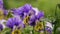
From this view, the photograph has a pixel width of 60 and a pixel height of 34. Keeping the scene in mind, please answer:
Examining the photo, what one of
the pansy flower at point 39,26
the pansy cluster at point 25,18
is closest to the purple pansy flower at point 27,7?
the pansy cluster at point 25,18

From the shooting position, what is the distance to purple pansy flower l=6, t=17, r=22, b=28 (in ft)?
2.93

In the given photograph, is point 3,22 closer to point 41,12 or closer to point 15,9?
point 15,9

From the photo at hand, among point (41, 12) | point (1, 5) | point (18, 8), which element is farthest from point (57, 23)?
point (1, 5)

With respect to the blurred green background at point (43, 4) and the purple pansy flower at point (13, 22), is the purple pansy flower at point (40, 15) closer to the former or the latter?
the blurred green background at point (43, 4)

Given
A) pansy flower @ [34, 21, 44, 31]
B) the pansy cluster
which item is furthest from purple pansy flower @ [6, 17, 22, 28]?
pansy flower @ [34, 21, 44, 31]

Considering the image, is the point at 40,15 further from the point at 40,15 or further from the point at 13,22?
the point at 13,22

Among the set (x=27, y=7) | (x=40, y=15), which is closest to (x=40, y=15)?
(x=40, y=15)

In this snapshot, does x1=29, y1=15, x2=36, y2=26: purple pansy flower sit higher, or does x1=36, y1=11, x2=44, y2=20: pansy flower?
x1=36, y1=11, x2=44, y2=20: pansy flower

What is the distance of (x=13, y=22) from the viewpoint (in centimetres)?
90

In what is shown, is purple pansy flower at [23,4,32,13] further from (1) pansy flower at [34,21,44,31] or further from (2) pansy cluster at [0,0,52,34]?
(1) pansy flower at [34,21,44,31]

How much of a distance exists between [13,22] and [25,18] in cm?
9

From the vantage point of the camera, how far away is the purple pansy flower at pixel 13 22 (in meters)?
0.89

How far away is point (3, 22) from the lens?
0.90 meters

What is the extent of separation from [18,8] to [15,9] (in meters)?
0.02
